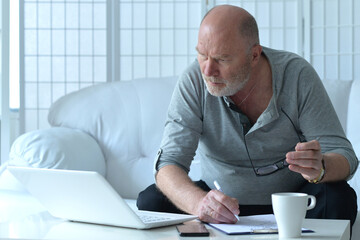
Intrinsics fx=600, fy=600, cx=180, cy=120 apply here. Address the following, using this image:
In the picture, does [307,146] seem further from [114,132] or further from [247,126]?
[114,132]

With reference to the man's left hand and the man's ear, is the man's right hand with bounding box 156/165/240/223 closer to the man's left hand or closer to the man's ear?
the man's left hand

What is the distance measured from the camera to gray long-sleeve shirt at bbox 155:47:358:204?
192 centimetres

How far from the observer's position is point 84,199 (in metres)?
1.38

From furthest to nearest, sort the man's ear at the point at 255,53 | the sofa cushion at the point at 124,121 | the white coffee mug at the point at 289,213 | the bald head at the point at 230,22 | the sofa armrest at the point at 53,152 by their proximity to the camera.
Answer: the sofa cushion at the point at 124,121, the sofa armrest at the point at 53,152, the man's ear at the point at 255,53, the bald head at the point at 230,22, the white coffee mug at the point at 289,213

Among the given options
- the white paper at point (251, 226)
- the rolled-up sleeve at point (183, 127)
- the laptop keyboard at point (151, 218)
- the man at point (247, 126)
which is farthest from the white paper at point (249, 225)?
the rolled-up sleeve at point (183, 127)

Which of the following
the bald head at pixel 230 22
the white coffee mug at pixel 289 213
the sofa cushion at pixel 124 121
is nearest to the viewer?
the white coffee mug at pixel 289 213

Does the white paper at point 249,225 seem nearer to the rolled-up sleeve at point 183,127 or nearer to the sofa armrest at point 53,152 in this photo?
the rolled-up sleeve at point 183,127

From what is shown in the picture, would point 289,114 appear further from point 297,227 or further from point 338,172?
point 297,227

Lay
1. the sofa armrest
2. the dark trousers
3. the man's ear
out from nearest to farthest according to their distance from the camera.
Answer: the dark trousers, the man's ear, the sofa armrest

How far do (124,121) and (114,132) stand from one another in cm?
7

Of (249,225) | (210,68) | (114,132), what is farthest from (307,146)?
(114,132)

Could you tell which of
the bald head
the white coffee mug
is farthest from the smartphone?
the bald head

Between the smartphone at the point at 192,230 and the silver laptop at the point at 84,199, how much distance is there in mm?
47

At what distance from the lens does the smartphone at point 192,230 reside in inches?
50.6
